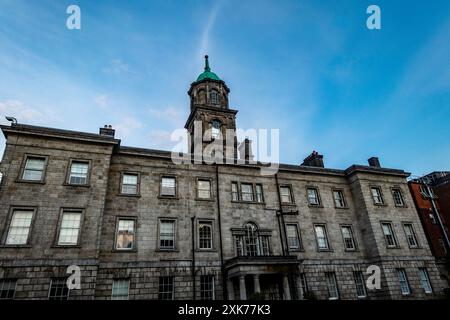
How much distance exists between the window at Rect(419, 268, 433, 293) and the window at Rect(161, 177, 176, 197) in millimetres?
22834

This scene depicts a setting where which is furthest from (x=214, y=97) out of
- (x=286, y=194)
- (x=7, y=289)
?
(x=7, y=289)

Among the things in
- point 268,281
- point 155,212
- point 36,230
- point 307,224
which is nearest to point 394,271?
point 307,224

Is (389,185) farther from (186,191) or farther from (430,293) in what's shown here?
(186,191)

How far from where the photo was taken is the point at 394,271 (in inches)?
949

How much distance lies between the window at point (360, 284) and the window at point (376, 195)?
280 inches

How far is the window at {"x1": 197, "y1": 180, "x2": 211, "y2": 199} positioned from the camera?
22.4 metres

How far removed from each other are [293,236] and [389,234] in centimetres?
980

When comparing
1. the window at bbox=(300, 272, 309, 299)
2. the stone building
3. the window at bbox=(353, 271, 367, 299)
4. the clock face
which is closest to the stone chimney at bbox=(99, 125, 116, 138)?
the stone building

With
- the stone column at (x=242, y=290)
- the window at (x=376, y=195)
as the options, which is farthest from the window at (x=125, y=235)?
the window at (x=376, y=195)

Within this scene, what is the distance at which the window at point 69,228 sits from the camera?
55.8 ft

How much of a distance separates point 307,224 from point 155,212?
41.6ft

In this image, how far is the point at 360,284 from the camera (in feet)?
77.9

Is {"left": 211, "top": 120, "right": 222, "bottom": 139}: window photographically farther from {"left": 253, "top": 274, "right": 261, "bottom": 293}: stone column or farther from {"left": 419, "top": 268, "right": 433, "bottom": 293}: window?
{"left": 419, "top": 268, "right": 433, "bottom": 293}: window

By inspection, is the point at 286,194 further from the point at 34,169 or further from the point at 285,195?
the point at 34,169
